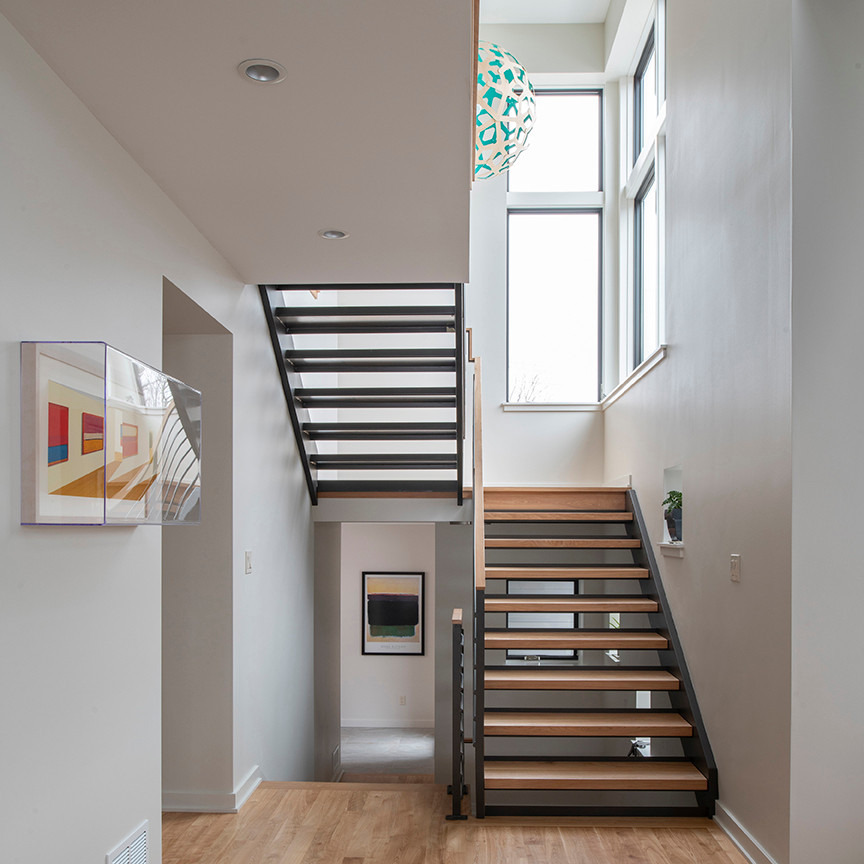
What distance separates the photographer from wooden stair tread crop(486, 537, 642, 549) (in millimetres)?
5520

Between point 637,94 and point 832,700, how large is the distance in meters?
5.68

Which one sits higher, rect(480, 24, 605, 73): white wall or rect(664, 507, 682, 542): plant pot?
rect(480, 24, 605, 73): white wall

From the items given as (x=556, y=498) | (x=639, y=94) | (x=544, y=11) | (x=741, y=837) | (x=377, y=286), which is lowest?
(x=741, y=837)

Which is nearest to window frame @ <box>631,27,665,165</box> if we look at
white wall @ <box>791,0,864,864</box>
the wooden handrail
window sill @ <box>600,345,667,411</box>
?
Answer: window sill @ <box>600,345,667,411</box>

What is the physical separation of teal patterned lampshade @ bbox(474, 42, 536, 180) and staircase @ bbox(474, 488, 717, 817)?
6.81 ft

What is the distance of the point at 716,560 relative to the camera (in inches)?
159

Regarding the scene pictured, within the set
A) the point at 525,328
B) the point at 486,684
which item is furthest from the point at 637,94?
the point at 486,684

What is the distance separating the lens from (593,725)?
4.30m

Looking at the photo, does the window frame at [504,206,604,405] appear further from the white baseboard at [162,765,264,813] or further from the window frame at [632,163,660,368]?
the white baseboard at [162,765,264,813]

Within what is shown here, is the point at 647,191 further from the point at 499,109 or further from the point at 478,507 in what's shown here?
the point at 478,507

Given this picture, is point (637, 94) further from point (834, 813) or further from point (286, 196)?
point (834, 813)

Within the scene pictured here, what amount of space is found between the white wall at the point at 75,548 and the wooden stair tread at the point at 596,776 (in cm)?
172

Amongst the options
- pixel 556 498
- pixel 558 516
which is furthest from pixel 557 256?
pixel 558 516

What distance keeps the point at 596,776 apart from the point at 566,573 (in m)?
1.39
